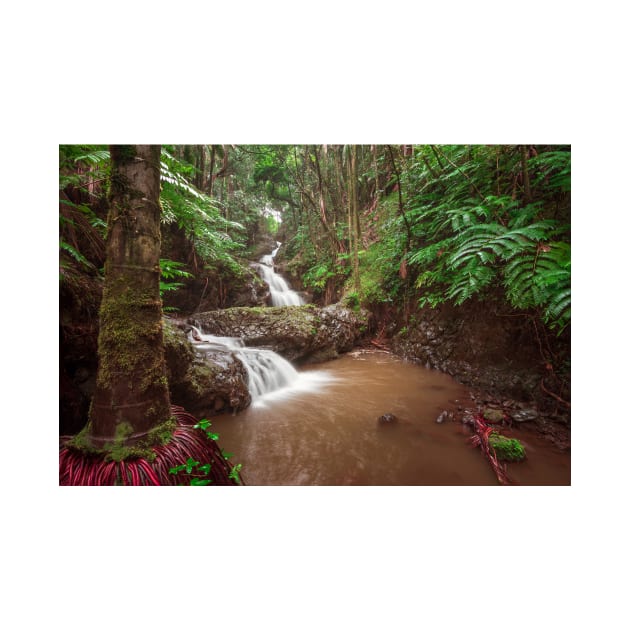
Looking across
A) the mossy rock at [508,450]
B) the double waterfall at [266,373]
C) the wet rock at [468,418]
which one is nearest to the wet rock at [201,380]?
the double waterfall at [266,373]

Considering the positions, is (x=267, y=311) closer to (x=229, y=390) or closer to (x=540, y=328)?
→ (x=229, y=390)

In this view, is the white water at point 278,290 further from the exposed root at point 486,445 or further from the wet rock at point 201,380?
the exposed root at point 486,445

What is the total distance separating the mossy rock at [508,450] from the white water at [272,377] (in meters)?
2.28

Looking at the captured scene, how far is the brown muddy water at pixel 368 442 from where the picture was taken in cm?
199

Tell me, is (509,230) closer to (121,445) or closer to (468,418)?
(468,418)

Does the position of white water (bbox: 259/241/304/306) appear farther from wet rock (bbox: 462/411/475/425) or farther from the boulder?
wet rock (bbox: 462/411/475/425)

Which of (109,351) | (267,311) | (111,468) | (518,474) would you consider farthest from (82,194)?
(518,474)

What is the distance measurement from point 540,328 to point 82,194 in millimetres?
5065

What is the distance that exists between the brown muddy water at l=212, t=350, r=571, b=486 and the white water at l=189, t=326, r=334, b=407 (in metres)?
0.10

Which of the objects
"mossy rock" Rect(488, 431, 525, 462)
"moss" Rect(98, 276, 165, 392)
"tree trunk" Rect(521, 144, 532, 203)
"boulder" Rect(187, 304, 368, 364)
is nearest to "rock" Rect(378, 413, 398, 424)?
"mossy rock" Rect(488, 431, 525, 462)

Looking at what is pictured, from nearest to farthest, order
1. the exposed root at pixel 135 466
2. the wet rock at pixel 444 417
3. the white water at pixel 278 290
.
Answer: the exposed root at pixel 135 466 → the wet rock at pixel 444 417 → the white water at pixel 278 290

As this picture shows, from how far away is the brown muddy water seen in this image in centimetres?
199

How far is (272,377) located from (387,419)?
1976mm

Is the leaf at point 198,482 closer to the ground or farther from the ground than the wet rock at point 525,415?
farther from the ground
